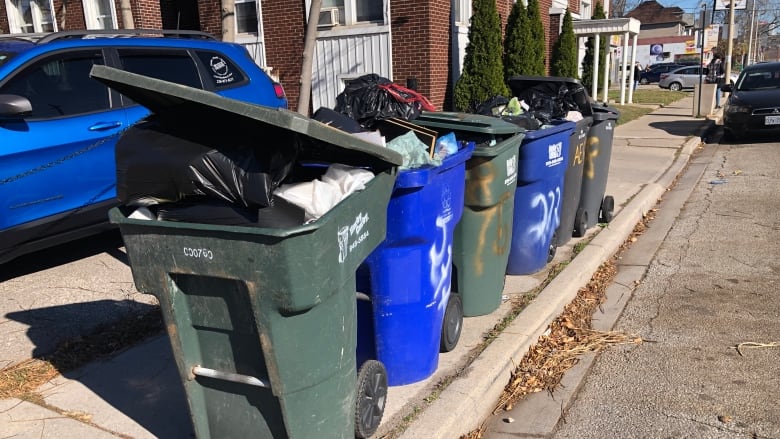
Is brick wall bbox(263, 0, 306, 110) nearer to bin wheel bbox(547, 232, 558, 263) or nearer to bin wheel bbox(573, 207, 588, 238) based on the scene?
bin wheel bbox(573, 207, 588, 238)

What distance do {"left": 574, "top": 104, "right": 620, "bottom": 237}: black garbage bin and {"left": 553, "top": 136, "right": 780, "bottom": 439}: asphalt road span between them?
2.58 feet

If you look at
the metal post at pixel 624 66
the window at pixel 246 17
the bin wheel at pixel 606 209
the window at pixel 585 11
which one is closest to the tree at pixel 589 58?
the window at pixel 585 11

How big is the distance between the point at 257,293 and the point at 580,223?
4.88 meters

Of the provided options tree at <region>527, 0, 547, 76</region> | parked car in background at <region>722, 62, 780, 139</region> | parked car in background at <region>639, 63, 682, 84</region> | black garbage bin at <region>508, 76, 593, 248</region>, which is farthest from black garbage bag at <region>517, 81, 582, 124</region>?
parked car in background at <region>639, 63, 682, 84</region>

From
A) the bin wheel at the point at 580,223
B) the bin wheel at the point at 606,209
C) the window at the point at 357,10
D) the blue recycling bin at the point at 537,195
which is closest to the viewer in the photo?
the blue recycling bin at the point at 537,195

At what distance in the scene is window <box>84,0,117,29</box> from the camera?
15164mm

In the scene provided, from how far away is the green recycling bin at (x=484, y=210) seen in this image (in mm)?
4449

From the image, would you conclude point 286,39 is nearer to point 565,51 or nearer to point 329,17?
point 329,17

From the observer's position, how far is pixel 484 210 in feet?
14.8

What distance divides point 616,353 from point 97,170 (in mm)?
4282

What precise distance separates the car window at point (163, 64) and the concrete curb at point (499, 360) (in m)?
3.81

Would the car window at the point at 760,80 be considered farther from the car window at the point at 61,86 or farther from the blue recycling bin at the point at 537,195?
the car window at the point at 61,86

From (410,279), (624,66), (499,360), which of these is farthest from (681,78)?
(410,279)

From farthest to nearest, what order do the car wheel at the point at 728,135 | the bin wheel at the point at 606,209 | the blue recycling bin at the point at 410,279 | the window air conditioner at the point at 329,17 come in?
the car wheel at the point at 728,135
the window air conditioner at the point at 329,17
the bin wheel at the point at 606,209
the blue recycling bin at the point at 410,279
